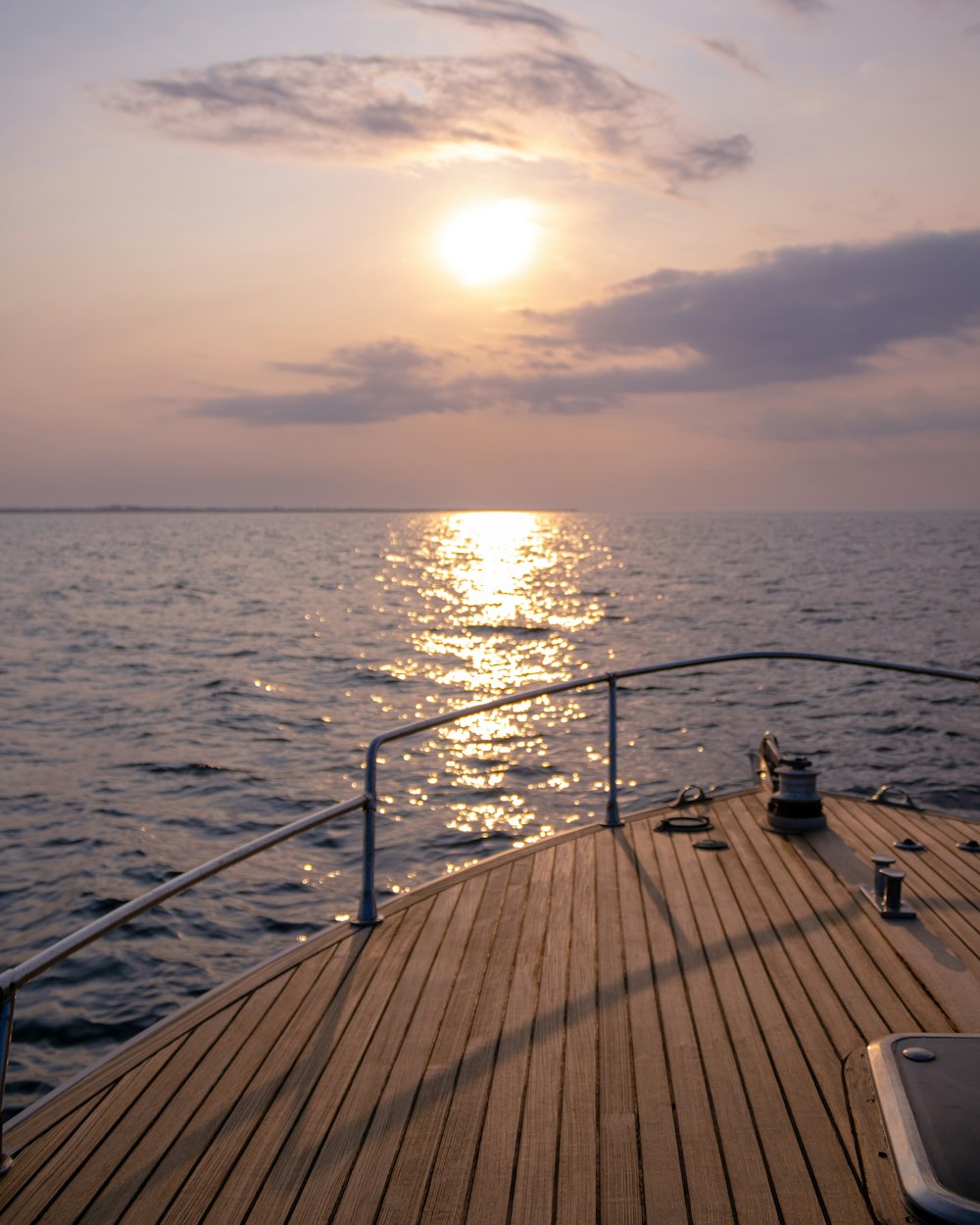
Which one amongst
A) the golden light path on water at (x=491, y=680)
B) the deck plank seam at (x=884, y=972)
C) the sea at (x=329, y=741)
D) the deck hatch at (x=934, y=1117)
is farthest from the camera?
the golden light path on water at (x=491, y=680)

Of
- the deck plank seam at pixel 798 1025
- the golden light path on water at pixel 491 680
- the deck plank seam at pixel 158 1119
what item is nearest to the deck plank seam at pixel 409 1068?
the deck plank seam at pixel 158 1119

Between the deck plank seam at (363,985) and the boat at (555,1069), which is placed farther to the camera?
the deck plank seam at (363,985)

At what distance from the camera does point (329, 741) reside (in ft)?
60.0

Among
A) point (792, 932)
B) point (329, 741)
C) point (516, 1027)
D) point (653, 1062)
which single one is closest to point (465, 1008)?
point (516, 1027)

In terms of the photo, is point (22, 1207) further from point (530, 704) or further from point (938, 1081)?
point (530, 704)

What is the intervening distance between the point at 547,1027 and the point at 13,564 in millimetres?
86175

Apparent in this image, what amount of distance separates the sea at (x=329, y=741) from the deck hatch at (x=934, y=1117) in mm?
4890

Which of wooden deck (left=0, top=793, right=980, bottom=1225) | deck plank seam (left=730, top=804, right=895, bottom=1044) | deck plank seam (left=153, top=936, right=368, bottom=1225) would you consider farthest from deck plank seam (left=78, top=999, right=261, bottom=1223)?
deck plank seam (left=730, top=804, right=895, bottom=1044)

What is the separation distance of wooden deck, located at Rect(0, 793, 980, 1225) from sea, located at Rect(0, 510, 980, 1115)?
134 inches

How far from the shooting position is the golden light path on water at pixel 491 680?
14.1 m

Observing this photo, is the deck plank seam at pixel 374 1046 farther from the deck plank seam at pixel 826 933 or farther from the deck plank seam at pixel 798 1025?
the deck plank seam at pixel 826 933

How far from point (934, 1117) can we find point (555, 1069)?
3.84 feet

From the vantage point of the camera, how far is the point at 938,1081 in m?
3.17

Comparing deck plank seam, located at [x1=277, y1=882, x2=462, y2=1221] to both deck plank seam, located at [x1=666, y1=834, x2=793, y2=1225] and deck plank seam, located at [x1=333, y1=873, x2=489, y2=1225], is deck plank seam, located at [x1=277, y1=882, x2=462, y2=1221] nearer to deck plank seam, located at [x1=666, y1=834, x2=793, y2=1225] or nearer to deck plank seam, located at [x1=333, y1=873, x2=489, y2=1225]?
deck plank seam, located at [x1=333, y1=873, x2=489, y2=1225]
